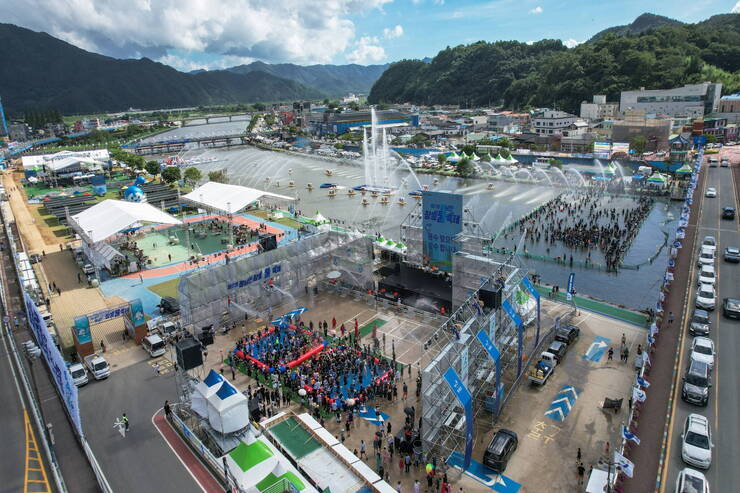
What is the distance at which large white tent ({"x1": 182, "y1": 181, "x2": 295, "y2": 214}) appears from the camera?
5333cm

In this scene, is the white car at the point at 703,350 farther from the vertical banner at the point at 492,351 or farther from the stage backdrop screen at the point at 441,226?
the stage backdrop screen at the point at 441,226

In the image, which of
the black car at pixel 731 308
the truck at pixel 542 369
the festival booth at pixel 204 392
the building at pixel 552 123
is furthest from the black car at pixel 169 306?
the building at pixel 552 123

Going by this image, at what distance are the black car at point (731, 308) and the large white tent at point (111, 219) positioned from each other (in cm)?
4409

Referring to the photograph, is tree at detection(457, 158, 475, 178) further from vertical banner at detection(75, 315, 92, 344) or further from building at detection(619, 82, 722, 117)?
vertical banner at detection(75, 315, 92, 344)

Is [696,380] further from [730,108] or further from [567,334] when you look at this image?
[730,108]

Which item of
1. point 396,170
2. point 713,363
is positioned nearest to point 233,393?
point 713,363

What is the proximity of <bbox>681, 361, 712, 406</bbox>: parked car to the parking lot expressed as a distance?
8.31 feet

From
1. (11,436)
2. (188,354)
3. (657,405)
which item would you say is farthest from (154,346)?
(657,405)

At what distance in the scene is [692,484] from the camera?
15164 mm

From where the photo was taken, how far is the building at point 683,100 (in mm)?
111312

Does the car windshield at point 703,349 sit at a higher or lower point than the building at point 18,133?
lower

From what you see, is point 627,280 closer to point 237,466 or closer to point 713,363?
point 713,363

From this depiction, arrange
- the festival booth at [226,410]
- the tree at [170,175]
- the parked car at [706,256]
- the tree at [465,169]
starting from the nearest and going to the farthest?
the festival booth at [226,410]
the parked car at [706,256]
the tree at [170,175]
the tree at [465,169]

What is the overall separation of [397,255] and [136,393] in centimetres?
2291
